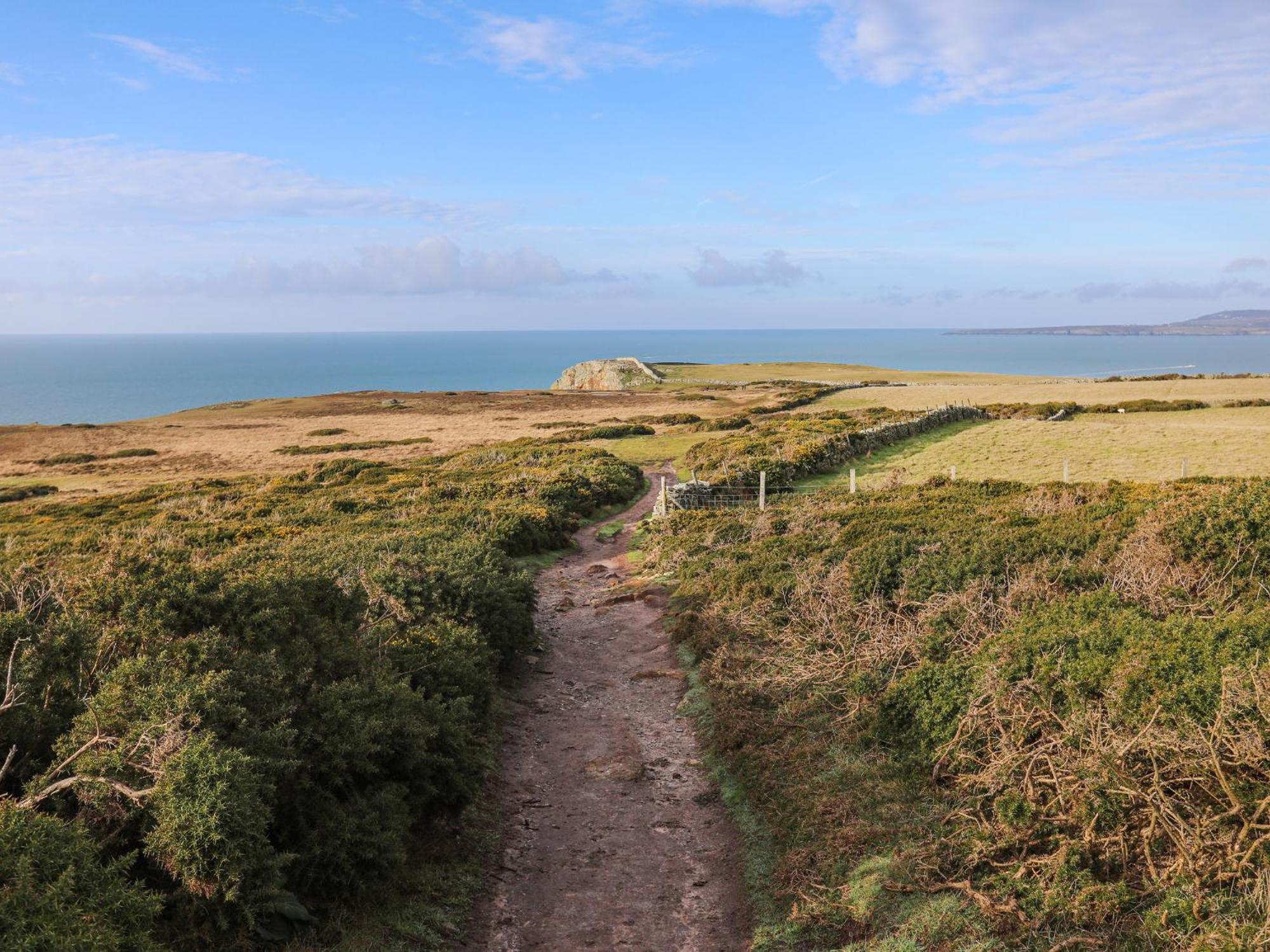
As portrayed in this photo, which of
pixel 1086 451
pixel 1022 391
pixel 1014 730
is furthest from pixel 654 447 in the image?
pixel 1022 391

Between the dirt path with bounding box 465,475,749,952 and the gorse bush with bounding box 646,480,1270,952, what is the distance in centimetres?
61

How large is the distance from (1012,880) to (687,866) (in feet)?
11.2

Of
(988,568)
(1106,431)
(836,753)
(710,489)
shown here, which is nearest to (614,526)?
(710,489)

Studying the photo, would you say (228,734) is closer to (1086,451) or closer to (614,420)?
(1086,451)

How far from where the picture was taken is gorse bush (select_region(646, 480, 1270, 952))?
608cm

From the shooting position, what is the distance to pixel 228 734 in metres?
7.28

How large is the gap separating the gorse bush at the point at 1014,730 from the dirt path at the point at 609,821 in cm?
61

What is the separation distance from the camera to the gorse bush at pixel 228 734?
601 cm

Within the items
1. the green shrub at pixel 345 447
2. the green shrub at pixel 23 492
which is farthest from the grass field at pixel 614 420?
the green shrub at pixel 23 492

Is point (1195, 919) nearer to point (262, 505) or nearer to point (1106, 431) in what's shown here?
point (262, 505)

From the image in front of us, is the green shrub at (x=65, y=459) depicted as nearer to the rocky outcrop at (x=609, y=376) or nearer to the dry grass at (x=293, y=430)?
the dry grass at (x=293, y=430)

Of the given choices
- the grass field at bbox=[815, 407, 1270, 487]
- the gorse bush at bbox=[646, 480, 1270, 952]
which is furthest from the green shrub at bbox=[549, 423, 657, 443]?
the gorse bush at bbox=[646, 480, 1270, 952]

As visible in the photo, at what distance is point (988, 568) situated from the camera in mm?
12320

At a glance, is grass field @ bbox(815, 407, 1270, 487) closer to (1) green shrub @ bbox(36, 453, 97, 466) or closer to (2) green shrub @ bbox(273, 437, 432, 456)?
(2) green shrub @ bbox(273, 437, 432, 456)
